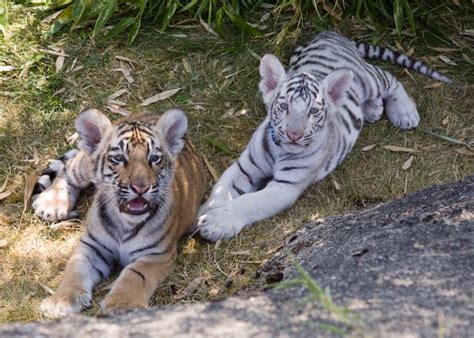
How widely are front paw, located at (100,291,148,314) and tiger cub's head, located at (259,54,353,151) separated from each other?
1.41m

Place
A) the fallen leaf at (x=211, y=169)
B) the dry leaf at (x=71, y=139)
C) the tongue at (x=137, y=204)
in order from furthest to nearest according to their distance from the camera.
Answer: the dry leaf at (x=71, y=139), the fallen leaf at (x=211, y=169), the tongue at (x=137, y=204)

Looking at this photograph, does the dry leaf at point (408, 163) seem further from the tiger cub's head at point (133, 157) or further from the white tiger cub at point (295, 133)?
the tiger cub's head at point (133, 157)

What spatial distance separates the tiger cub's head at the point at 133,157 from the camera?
4152 millimetres

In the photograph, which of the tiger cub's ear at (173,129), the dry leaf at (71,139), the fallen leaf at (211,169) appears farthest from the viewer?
the dry leaf at (71,139)

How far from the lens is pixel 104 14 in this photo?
587 cm

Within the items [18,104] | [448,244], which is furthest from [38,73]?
[448,244]

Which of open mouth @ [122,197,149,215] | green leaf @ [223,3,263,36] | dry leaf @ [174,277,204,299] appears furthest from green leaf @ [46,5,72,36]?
dry leaf @ [174,277,204,299]

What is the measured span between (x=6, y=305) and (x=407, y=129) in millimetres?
2890

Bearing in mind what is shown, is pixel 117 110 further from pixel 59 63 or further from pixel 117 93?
pixel 59 63

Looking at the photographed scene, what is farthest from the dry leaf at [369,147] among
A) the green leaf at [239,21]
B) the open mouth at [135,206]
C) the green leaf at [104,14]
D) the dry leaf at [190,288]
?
the green leaf at [104,14]

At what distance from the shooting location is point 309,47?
584 centimetres

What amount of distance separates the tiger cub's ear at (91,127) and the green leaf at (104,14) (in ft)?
5.42

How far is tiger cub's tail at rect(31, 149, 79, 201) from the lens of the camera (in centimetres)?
505

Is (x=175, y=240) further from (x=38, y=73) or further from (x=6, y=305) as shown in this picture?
(x=38, y=73)
